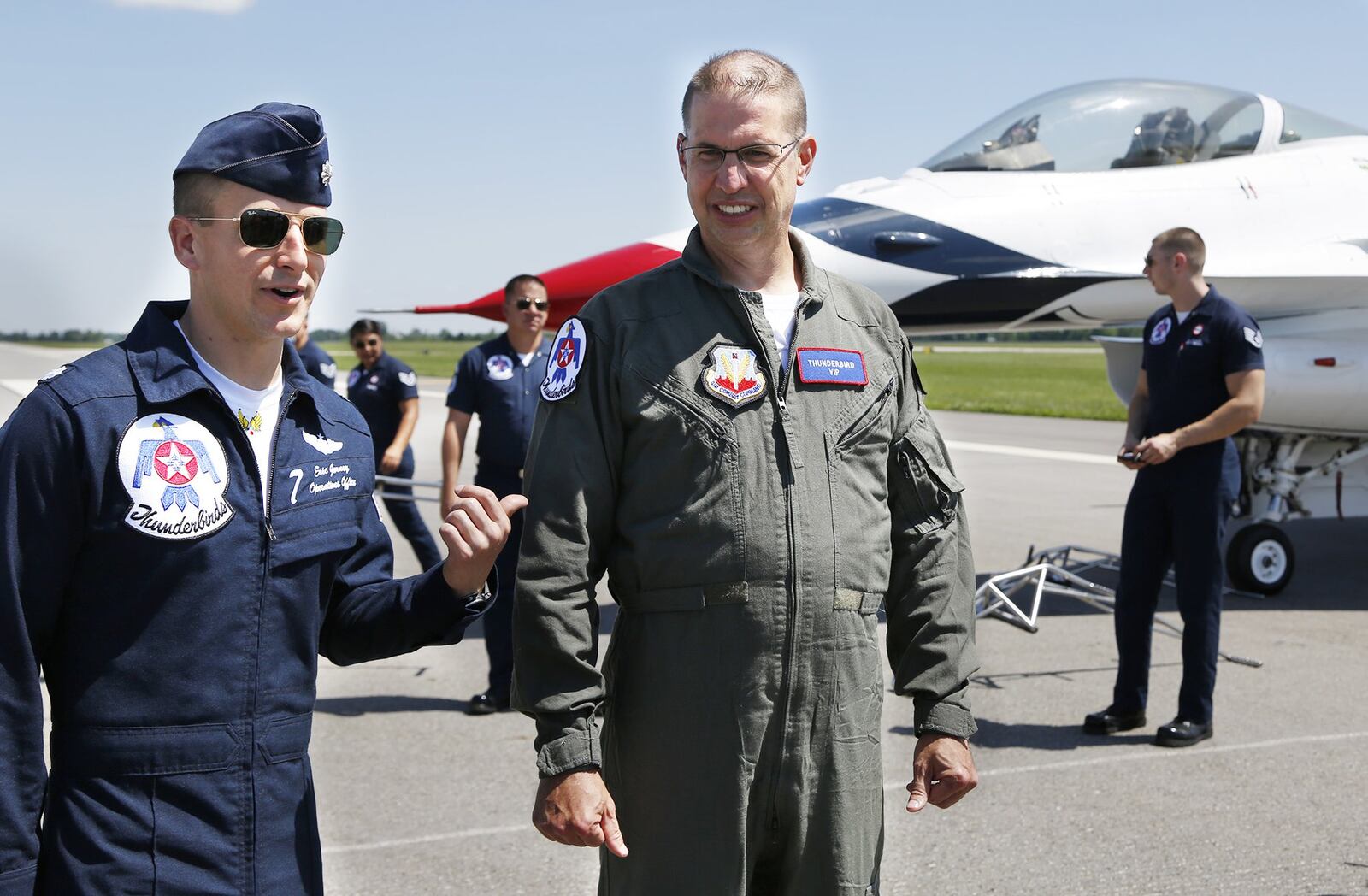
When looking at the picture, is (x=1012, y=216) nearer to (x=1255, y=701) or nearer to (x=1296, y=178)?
(x=1296, y=178)

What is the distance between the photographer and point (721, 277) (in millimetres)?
2180

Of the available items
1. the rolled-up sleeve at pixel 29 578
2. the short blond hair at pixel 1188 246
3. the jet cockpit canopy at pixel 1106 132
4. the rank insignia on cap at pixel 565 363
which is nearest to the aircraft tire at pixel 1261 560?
the jet cockpit canopy at pixel 1106 132

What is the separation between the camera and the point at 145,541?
64.7 inches

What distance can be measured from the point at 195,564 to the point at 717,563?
0.79m

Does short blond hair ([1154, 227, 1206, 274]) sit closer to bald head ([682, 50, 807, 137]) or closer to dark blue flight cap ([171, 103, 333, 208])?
bald head ([682, 50, 807, 137])

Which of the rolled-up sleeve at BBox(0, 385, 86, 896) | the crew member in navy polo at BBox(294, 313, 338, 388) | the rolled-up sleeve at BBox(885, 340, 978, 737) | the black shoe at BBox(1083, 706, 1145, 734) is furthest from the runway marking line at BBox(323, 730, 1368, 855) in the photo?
the crew member in navy polo at BBox(294, 313, 338, 388)

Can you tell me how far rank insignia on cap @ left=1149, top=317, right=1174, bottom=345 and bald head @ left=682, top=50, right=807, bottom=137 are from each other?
3.47 meters

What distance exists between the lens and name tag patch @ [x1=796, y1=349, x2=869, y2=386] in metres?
2.12

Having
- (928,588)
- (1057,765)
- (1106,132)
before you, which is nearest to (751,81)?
(928,588)

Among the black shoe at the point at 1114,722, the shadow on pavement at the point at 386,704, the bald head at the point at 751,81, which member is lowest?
the shadow on pavement at the point at 386,704

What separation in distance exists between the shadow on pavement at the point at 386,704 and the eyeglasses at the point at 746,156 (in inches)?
152

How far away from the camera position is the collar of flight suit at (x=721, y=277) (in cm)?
216

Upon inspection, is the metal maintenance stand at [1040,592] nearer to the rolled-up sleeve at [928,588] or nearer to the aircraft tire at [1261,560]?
the aircraft tire at [1261,560]

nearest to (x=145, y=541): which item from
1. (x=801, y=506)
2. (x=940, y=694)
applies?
(x=801, y=506)
